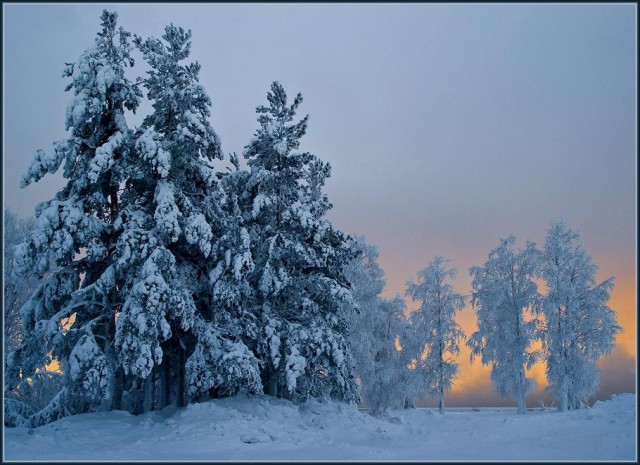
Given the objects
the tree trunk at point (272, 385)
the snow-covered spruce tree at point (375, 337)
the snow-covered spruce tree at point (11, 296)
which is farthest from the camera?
the snow-covered spruce tree at point (375, 337)

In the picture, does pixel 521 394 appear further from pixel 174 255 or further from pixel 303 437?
pixel 174 255

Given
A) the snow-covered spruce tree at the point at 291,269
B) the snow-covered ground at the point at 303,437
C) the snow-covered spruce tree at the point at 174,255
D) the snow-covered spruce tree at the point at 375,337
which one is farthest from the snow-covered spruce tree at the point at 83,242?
the snow-covered spruce tree at the point at 375,337

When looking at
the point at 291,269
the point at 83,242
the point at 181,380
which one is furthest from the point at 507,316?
the point at 83,242

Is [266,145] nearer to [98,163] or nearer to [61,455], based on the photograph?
[98,163]

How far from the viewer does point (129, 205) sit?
20484 millimetres

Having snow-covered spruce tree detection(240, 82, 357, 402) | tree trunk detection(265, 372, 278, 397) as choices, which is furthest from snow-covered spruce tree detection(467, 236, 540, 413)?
tree trunk detection(265, 372, 278, 397)

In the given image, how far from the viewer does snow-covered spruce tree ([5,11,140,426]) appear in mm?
18328

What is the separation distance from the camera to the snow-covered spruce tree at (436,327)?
3694 cm

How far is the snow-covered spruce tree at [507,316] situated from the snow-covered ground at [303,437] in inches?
633

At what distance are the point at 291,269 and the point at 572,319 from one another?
18.7m

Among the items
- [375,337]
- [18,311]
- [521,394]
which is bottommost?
[521,394]

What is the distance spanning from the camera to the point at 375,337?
122 ft

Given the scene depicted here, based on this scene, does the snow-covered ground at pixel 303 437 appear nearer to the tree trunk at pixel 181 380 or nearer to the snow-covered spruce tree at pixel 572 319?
the tree trunk at pixel 181 380

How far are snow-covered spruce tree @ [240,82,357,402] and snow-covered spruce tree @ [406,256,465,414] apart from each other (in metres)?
12.6
